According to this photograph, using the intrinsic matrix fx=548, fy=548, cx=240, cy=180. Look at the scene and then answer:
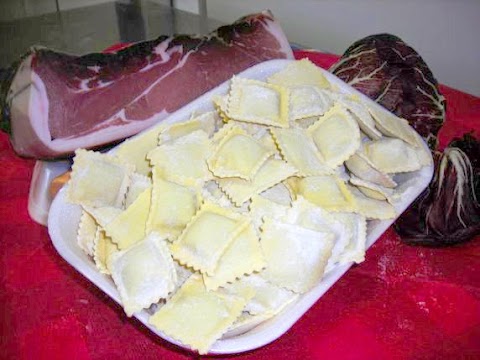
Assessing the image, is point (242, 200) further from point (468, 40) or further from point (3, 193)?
point (468, 40)

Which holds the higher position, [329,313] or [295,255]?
[295,255]

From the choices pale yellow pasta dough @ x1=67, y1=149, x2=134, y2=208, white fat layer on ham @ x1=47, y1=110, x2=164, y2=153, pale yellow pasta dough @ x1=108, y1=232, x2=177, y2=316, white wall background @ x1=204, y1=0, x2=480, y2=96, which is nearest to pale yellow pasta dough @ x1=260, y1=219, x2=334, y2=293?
pale yellow pasta dough @ x1=108, y1=232, x2=177, y2=316

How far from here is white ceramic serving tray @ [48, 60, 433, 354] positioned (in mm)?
584

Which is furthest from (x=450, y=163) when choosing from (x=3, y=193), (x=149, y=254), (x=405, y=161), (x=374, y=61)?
(x=3, y=193)

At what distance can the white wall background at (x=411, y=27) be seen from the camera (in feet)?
4.67

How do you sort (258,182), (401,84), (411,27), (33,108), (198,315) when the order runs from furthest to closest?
1. (411,27)
2. (401,84)
3. (33,108)
4. (258,182)
5. (198,315)

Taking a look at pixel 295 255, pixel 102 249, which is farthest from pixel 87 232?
pixel 295 255

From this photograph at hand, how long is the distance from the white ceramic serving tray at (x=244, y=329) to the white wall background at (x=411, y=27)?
0.71m

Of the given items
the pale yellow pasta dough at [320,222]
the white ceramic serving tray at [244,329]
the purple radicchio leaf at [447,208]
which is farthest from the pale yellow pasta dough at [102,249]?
the purple radicchio leaf at [447,208]

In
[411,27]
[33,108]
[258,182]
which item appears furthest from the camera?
[411,27]

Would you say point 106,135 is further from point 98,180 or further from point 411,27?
point 411,27

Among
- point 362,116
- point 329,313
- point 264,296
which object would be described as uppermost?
point 362,116

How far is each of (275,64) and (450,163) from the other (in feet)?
1.09

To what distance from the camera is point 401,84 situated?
1.01 metres
